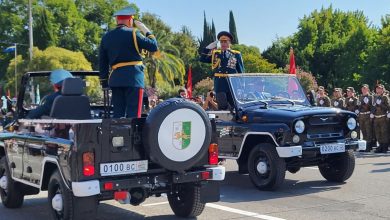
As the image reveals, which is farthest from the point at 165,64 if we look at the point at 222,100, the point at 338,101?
the point at 222,100

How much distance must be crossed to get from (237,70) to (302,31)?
58314mm

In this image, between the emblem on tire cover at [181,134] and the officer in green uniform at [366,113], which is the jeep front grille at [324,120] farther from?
the officer in green uniform at [366,113]

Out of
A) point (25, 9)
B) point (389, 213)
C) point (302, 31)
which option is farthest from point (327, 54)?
point (389, 213)

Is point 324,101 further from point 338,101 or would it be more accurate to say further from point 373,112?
point 373,112

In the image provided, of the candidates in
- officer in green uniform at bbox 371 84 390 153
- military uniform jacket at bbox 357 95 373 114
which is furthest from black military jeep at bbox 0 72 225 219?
military uniform jacket at bbox 357 95 373 114

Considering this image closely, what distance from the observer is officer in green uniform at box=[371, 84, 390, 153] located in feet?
51.3

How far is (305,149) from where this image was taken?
354 inches

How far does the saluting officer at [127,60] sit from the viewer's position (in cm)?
714

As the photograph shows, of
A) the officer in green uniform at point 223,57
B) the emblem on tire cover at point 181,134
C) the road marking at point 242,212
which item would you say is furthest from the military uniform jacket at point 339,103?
the emblem on tire cover at point 181,134

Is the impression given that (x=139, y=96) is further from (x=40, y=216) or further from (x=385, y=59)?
(x=385, y=59)

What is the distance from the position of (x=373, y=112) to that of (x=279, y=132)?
804 cm

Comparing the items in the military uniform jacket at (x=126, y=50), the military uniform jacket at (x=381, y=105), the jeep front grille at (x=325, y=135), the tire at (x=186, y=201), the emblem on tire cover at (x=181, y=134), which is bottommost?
the tire at (x=186, y=201)

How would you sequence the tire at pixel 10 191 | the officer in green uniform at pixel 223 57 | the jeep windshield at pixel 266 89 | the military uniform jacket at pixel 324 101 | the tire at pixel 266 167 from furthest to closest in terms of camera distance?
1. the military uniform jacket at pixel 324 101
2. the officer in green uniform at pixel 223 57
3. the jeep windshield at pixel 266 89
4. the tire at pixel 266 167
5. the tire at pixel 10 191

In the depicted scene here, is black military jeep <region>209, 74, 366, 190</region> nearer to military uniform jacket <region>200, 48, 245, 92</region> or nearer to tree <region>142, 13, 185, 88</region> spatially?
military uniform jacket <region>200, 48, 245, 92</region>
